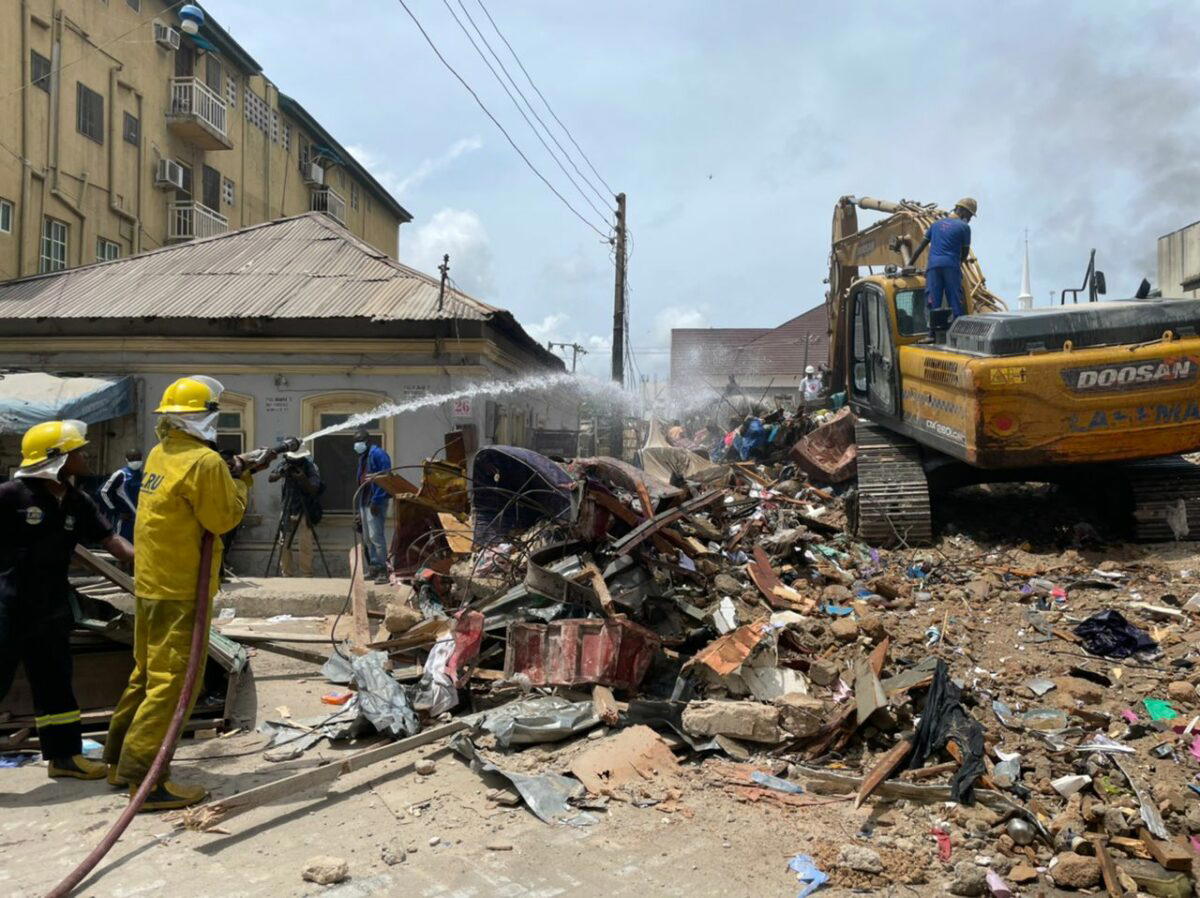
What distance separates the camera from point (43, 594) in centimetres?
499

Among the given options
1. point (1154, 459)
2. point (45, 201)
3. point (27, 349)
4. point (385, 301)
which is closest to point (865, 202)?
point (1154, 459)

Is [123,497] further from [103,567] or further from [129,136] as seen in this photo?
[129,136]

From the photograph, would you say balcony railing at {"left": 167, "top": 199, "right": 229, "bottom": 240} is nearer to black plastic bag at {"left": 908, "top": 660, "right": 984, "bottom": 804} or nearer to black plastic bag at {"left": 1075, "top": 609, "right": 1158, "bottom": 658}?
black plastic bag at {"left": 1075, "top": 609, "right": 1158, "bottom": 658}

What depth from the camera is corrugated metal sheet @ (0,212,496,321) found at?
46.3 feet

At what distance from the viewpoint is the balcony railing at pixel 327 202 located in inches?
1366

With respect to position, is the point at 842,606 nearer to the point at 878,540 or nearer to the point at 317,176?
the point at 878,540

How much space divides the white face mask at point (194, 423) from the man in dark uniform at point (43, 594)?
2.57 ft

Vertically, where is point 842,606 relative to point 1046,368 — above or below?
below

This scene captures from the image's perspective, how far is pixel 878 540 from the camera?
27.1ft

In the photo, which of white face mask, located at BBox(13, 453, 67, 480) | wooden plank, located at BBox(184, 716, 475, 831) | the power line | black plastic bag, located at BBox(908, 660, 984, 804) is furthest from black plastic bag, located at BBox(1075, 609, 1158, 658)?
the power line

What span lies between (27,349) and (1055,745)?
614 inches

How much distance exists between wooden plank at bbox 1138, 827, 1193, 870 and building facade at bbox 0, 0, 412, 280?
22.9 meters

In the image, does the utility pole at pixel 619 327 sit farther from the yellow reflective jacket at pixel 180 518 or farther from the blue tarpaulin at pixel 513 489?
the yellow reflective jacket at pixel 180 518

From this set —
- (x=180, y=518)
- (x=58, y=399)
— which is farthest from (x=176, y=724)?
(x=58, y=399)
